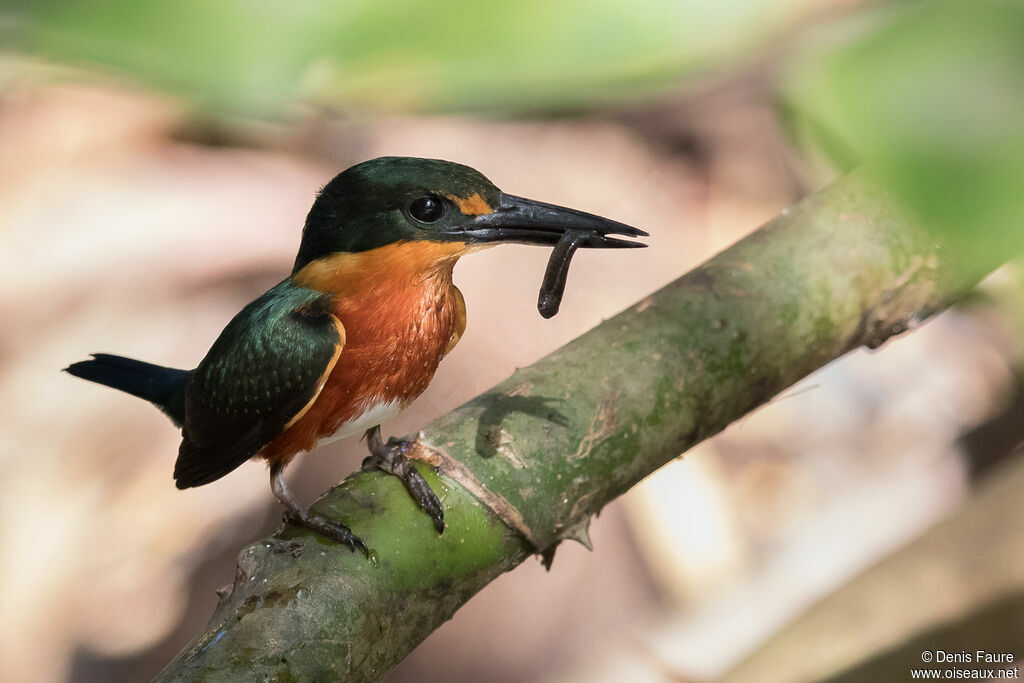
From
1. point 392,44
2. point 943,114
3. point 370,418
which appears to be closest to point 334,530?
point 370,418

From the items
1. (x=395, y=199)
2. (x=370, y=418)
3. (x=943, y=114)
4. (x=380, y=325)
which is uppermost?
(x=395, y=199)

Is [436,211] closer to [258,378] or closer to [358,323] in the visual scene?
[358,323]

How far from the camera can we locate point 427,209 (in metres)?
1.30

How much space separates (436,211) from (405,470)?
0.37 metres

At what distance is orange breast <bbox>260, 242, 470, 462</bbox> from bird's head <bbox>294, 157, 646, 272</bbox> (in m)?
0.03

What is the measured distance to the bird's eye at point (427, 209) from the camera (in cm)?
130

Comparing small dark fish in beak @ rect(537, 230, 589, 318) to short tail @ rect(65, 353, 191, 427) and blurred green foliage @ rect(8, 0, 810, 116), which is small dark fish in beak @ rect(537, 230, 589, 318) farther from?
short tail @ rect(65, 353, 191, 427)

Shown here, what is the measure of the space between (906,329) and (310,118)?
1.68 meters

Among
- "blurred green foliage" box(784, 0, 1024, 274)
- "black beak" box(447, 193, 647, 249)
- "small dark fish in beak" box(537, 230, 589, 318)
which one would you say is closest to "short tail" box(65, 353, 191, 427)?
"black beak" box(447, 193, 647, 249)

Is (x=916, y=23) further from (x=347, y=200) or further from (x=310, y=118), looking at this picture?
(x=310, y=118)

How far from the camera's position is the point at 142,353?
2551 mm

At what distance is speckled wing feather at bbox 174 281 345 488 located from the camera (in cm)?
134

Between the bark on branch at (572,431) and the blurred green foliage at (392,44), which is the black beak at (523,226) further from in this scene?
the bark on branch at (572,431)

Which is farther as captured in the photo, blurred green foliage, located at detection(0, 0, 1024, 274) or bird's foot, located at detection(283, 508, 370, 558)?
bird's foot, located at detection(283, 508, 370, 558)
